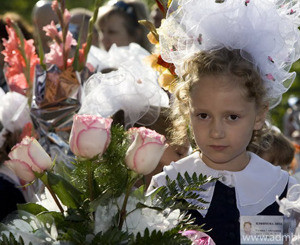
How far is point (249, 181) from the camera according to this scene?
10.8 ft

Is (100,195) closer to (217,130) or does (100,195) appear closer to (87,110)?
(217,130)

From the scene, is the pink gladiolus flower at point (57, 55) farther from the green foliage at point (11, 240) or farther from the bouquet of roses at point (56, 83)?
the green foliage at point (11, 240)

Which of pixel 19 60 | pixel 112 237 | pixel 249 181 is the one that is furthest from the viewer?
pixel 19 60

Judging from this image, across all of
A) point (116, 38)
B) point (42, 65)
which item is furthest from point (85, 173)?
point (116, 38)

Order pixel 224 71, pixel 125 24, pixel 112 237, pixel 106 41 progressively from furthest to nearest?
pixel 106 41
pixel 125 24
pixel 224 71
pixel 112 237

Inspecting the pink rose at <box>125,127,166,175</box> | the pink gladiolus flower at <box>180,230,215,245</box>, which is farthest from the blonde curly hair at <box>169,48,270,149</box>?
the pink rose at <box>125,127,166,175</box>

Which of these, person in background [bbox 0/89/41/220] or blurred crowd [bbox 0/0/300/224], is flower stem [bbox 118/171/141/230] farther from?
person in background [bbox 0/89/41/220]

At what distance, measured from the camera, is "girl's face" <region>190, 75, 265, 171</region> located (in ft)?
10.2

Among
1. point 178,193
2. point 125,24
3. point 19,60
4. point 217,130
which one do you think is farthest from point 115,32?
point 178,193

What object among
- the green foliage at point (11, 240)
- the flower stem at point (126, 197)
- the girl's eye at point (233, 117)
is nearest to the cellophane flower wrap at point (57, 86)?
the girl's eye at point (233, 117)

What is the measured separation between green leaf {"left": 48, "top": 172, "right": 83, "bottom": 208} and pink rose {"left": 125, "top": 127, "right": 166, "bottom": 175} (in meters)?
0.20

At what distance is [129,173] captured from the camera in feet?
7.65

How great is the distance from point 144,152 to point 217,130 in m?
0.87

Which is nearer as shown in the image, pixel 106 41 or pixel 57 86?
pixel 57 86
